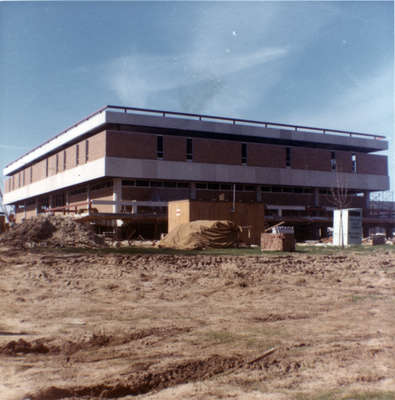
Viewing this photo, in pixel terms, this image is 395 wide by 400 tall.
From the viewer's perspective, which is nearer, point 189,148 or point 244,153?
point 189,148

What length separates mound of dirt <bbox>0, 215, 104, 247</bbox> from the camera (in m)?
23.5

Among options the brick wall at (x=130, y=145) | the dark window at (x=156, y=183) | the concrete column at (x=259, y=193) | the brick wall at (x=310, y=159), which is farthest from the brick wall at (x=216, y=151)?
the brick wall at (x=310, y=159)

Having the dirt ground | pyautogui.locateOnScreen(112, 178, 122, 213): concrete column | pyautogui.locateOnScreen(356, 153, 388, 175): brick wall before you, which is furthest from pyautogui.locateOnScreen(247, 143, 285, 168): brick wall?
the dirt ground

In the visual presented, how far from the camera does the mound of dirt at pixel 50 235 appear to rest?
23.5m

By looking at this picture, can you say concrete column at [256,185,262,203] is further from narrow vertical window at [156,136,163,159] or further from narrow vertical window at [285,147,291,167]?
narrow vertical window at [156,136,163,159]

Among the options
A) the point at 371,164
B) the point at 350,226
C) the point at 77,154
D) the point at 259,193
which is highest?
the point at 77,154

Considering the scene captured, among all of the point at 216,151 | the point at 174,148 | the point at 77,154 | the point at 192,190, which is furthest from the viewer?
the point at 77,154

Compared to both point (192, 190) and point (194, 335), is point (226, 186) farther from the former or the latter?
point (194, 335)

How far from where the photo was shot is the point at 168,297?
33.3 feet

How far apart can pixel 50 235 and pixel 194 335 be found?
63.6ft

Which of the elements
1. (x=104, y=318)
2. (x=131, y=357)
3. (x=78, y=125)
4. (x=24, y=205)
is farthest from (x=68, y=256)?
(x=24, y=205)

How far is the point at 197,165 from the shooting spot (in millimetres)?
52844

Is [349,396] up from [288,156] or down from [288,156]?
down

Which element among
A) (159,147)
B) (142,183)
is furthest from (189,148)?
(142,183)
